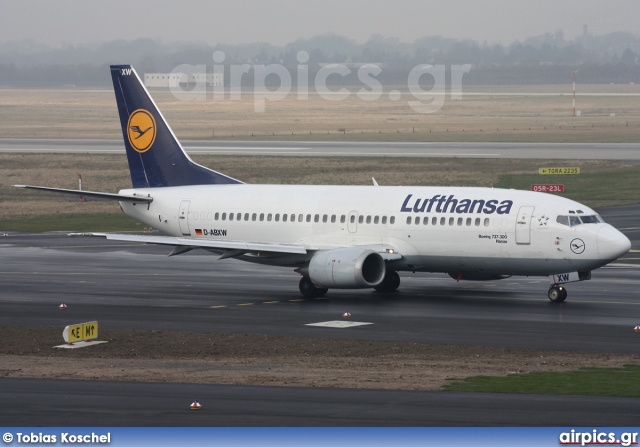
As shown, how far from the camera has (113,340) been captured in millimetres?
34188

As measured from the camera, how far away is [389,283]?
1754 inches

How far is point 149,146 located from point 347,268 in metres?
12.7

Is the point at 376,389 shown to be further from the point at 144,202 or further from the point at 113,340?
the point at 144,202

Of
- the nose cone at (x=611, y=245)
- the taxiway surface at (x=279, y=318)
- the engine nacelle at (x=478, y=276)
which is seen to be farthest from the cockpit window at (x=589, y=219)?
the engine nacelle at (x=478, y=276)

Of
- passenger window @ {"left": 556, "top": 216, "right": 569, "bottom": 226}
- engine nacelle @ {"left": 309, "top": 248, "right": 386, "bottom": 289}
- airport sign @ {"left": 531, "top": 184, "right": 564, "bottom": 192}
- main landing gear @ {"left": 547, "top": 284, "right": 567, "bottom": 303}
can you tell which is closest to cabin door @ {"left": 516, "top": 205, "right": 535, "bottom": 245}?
passenger window @ {"left": 556, "top": 216, "right": 569, "bottom": 226}

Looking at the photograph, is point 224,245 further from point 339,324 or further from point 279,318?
point 339,324

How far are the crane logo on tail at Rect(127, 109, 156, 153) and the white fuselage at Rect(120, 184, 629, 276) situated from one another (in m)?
2.12

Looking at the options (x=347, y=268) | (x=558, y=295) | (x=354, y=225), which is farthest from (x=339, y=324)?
(x=558, y=295)

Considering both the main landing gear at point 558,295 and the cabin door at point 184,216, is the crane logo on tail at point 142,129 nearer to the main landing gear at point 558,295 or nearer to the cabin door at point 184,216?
the cabin door at point 184,216

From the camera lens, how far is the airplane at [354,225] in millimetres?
40625

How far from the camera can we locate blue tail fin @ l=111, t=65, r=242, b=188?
4928 centimetres

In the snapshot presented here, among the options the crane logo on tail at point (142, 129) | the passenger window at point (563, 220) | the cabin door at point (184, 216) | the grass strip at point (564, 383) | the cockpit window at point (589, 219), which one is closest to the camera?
the grass strip at point (564, 383)

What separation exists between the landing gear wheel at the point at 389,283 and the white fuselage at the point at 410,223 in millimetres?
1325

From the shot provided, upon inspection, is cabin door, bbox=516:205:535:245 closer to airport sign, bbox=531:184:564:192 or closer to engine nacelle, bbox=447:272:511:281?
engine nacelle, bbox=447:272:511:281
